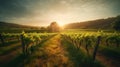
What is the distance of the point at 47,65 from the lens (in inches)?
503

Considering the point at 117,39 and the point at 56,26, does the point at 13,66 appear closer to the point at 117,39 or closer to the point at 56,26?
the point at 117,39

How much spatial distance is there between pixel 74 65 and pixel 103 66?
3.37 meters

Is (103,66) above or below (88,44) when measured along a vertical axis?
below

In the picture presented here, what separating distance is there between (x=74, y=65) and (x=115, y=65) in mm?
4936

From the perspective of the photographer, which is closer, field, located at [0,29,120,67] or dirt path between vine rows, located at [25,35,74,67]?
dirt path between vine rows, located at [25,35,74,67]

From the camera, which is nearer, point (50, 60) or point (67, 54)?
point (50, 60)

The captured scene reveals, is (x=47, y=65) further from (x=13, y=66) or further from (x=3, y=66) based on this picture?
(x=3, y=66)

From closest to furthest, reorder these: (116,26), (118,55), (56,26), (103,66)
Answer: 1. (103,66)
2. (118,55)
3. (116,26)
4. (56,26)

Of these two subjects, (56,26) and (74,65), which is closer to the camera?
(74,65)

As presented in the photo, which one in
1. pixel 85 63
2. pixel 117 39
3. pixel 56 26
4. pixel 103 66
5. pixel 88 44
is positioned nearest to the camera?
pixel 103 66

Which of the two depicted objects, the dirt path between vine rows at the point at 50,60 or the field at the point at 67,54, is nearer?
the dirt path between vine rows at the point at 50,60

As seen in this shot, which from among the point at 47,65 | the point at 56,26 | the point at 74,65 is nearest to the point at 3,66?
the point at 47,65

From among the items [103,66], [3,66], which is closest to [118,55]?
[103,66]

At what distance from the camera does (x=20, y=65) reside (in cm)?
1260
